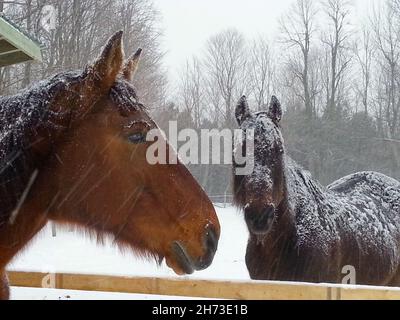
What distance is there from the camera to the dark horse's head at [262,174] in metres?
3.36

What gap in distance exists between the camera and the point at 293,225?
3.79 meters

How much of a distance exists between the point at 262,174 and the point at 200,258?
1.76 metres

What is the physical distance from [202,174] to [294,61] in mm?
11471

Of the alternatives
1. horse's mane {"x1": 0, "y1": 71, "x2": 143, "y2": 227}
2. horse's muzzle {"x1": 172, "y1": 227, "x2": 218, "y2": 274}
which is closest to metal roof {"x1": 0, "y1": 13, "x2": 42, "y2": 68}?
horse's mane {"x1": 0, "y1": 71, "x2": 143, "y2": 227}

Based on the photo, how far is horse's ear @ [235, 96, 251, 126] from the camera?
396cm

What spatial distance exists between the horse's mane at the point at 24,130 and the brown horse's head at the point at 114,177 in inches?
1.0

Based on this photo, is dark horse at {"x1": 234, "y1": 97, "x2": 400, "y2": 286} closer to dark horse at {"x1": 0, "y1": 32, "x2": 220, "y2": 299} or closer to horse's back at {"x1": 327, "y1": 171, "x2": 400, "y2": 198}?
horse's back at {"x1": 327, "y1": 171, "x2": 400, "y2": 198}

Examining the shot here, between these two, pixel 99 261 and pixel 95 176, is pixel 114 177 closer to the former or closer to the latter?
pixel 95 176

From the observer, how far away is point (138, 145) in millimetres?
1907

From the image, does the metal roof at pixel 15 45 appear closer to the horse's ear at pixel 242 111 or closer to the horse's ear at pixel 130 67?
the horse's ear at pixel 242 111

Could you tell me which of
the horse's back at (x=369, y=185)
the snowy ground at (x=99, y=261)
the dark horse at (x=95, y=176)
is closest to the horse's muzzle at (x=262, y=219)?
the dark horse at (x=95, y=176)
